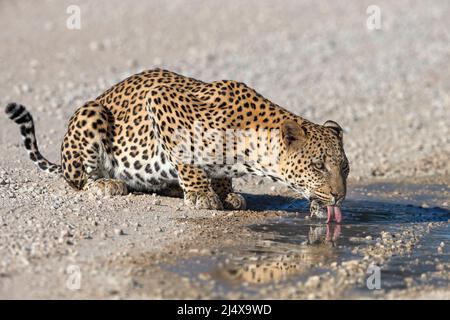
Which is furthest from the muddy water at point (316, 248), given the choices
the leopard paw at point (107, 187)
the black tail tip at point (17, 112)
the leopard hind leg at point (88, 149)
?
the black tail tip at point (17, 112)

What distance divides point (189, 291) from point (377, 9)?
20483mm

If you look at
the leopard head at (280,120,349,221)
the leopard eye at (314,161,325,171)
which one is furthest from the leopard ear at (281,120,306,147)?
the leopard eye at (314,161,325,171)

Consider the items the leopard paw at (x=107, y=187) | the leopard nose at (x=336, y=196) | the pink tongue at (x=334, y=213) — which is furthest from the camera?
the leopard paw at (x=107, y=187)

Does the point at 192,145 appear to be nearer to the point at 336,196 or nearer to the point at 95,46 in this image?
the point at 336,196

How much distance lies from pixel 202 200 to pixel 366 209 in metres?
2.13

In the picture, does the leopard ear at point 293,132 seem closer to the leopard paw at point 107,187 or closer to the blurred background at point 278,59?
the leopard paw at point 107,187

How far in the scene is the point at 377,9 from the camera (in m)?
27.6

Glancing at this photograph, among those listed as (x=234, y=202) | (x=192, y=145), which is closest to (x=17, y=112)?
(x=192, y=145)

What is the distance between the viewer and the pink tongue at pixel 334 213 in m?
11.2

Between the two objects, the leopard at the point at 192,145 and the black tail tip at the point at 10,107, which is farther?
the black tail tip at the point at 10,107

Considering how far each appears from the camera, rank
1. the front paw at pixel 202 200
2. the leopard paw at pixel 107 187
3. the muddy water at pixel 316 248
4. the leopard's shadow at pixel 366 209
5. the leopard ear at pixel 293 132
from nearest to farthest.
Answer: the muddy water at pixel 316 248, the leopard ear at pixel 293 132, the front paw at pixel 202 200, the leopard paw at pixel 107 187, the leopard's shadow at pixel 366 209

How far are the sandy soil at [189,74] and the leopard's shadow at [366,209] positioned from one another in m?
0.44

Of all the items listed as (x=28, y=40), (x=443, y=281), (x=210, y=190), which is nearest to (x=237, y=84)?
(x=210, y=190)

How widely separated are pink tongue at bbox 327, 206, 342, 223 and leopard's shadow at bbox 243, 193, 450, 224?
0.18m
